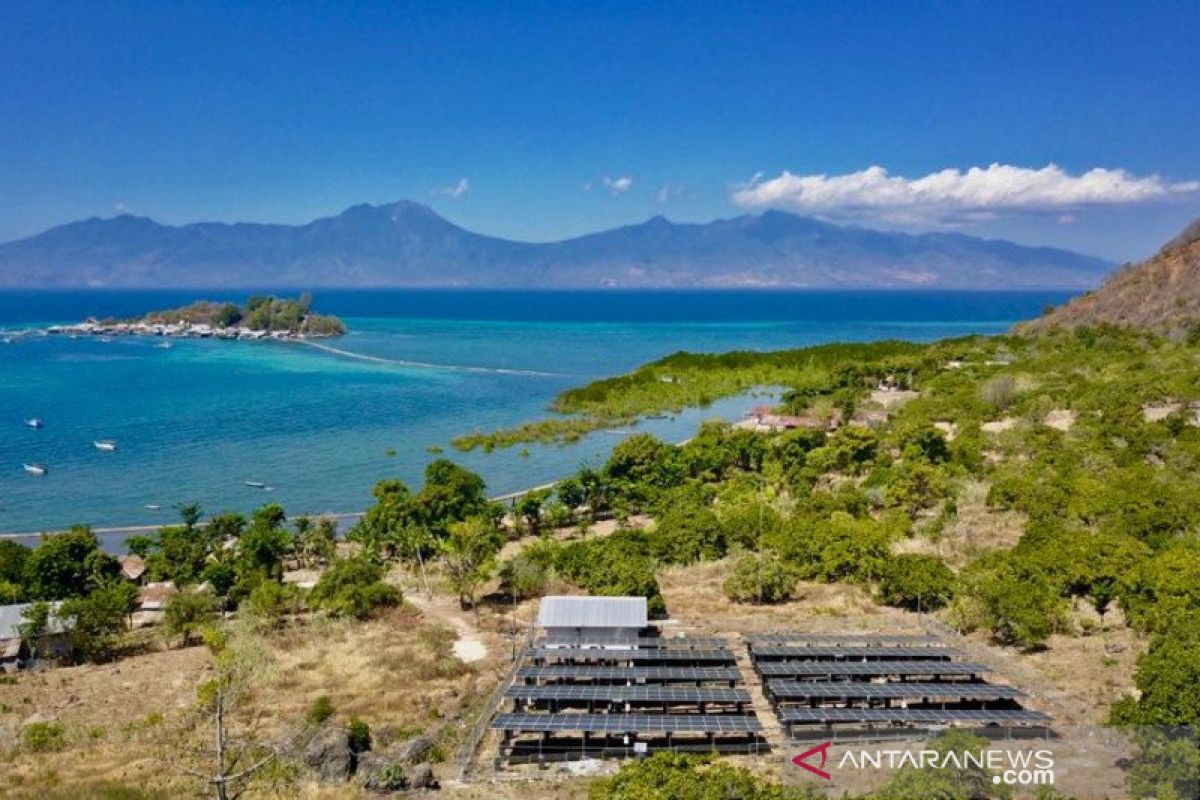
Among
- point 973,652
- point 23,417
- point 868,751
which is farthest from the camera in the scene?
point 23,417

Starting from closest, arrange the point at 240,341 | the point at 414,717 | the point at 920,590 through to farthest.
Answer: the point at 414,717, the point at 920,590, the point at 240,341

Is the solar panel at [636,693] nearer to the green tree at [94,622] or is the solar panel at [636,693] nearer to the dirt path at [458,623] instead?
the dirt path at [458,623]

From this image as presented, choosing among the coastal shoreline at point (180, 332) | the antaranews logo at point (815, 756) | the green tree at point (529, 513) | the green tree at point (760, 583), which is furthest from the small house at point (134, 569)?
the coastal shoreline at point (180, 332)

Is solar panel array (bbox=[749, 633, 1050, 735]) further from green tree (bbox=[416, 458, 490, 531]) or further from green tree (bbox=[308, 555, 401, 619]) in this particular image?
green tree (bbox=[416, 458, 490, 531])

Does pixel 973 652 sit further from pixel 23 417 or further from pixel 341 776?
pixel 23 417

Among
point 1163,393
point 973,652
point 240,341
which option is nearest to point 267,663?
point 973,652
